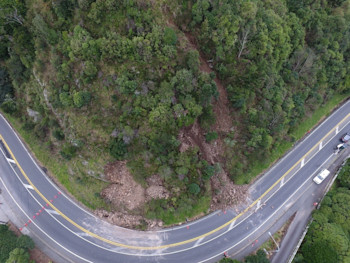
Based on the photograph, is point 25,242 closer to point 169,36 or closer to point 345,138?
point 169,36

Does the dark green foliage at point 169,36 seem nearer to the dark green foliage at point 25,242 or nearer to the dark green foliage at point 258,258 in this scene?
the dark green foliage at point 258,258

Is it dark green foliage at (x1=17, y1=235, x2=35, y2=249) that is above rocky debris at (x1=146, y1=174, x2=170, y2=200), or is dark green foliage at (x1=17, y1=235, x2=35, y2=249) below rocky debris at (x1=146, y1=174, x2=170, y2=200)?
below

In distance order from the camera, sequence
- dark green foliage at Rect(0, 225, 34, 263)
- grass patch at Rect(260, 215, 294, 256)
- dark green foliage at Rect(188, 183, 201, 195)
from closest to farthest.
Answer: dark green foliage at Rect(0, 225, 34, 263) → dark green foliage at Rect(188, 183, 201, 195) → grass patch at Rect(260, 215, 294, 256)

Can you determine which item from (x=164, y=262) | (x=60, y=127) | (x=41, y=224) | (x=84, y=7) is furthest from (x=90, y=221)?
(x=84, y=7)

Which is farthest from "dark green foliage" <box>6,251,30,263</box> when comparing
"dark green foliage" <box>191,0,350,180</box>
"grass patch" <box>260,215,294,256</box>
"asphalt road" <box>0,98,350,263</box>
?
"grass patch" <box>260,215,294,256</box>

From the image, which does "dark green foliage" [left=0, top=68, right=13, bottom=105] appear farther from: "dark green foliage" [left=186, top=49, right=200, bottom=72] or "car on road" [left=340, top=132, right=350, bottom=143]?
"car on road" [left=340, top=132, right=350, bottom=143]

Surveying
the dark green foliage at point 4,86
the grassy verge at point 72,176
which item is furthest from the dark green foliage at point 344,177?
the dark green foliage at point 4,86

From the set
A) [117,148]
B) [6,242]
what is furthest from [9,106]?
[117,148]

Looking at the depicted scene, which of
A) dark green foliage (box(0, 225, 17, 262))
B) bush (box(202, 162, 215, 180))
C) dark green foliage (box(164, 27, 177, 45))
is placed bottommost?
dark green foliage (box(0, 225, 17, 262))
